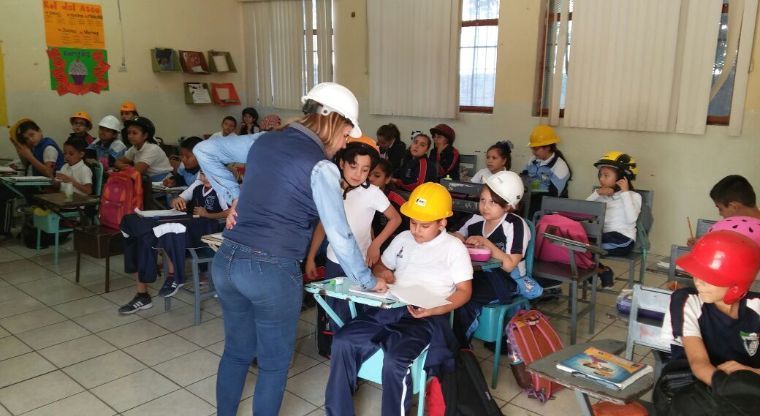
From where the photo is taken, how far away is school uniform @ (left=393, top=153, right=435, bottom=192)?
5.53 metres

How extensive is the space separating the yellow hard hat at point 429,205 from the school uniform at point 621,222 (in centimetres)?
198

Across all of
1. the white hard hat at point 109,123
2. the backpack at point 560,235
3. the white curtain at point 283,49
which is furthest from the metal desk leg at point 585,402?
the white curtain at point 283,49

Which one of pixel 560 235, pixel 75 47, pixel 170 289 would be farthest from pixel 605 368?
pixel 75 47

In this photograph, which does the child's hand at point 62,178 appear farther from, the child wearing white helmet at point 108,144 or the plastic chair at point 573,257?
the plastic chair at point 573,257

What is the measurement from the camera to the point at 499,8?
637cm

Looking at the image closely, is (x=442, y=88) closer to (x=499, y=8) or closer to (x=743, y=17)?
(x=499, y=8)

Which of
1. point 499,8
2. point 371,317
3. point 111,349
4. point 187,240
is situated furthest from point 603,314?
point 499,8

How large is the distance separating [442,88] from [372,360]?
4987mm

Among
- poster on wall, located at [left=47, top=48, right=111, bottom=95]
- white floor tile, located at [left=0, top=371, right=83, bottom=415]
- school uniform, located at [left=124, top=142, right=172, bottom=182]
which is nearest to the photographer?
white floor tile, located at [left=0, top=371, right=83, bottom=415]

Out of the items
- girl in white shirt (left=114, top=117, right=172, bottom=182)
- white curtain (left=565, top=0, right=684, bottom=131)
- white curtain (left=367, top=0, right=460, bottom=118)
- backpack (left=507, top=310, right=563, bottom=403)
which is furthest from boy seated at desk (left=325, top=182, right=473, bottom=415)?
white curtain (left=367, top=0, right=460, bottom=118)

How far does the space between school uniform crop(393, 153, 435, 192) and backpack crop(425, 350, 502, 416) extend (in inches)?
119

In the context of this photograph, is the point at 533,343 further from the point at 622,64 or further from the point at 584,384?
the point at 622,64

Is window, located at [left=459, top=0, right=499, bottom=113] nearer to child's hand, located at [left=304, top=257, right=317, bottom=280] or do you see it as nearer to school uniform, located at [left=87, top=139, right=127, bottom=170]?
school uniform, located at [left=87, top=139, right=127, bottom=170]

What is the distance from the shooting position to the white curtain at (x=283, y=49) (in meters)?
8.16
